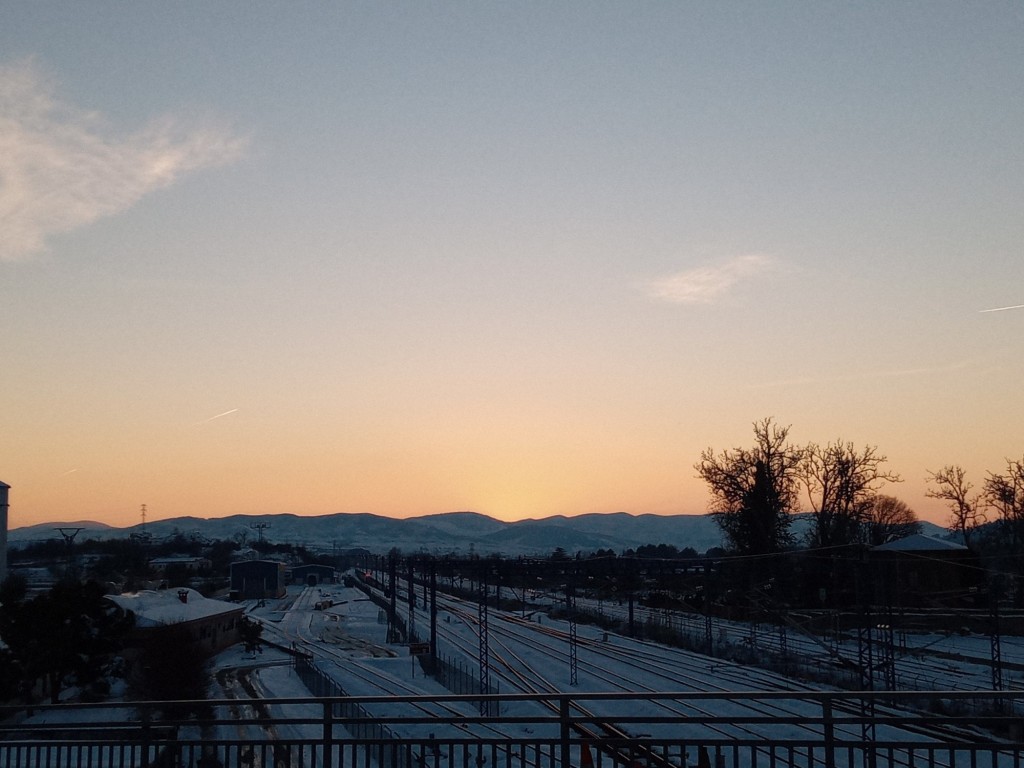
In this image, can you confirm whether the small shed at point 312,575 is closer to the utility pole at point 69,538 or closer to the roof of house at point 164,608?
the utility pole at point 69,538

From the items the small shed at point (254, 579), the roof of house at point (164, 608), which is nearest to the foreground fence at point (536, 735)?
the roof of house at point (164, 608)

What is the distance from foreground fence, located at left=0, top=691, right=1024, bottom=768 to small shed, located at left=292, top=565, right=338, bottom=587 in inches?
4292

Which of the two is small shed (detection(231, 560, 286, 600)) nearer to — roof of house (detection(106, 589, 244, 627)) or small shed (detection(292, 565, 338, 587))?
small shed (detection(292, 565, 338, 587))

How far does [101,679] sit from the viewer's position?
34.8 meters

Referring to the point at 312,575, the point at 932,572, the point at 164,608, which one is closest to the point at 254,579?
the point at 312,575

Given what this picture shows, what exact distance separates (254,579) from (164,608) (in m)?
52.4

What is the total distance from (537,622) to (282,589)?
48.7 meters

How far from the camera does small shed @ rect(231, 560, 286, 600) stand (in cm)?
9550

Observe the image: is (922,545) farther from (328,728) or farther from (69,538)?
(69,538)

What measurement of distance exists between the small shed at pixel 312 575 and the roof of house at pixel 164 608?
8130 cm

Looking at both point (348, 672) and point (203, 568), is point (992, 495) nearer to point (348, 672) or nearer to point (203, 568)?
point (348, 672)

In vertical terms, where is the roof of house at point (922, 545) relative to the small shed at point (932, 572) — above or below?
above

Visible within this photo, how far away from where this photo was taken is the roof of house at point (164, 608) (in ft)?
137

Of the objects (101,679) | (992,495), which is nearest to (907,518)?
(992,495)
